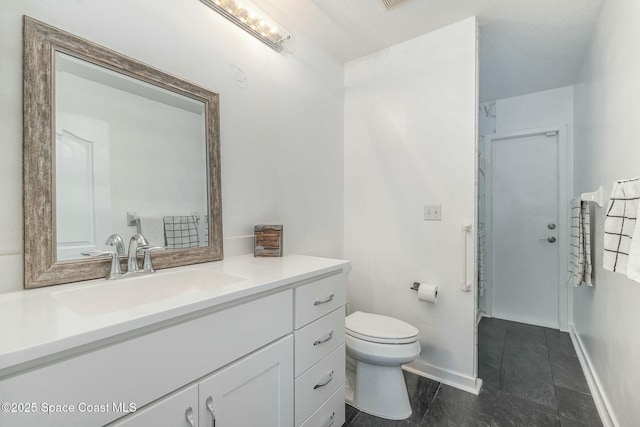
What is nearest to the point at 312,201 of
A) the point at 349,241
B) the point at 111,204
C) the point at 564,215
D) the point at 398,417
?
the point at 349,241

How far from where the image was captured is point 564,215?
276 centimetres

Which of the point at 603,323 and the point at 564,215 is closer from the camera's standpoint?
the point at 603,323

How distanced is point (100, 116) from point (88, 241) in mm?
474

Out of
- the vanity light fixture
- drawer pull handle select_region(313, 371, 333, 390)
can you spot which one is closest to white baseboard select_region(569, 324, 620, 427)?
drawer pull handle select_region(313, 371, 333, 390)

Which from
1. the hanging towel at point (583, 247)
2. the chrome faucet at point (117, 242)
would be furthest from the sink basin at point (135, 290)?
the hanging towel at point (583, 247)

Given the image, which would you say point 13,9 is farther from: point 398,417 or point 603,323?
point 603,323

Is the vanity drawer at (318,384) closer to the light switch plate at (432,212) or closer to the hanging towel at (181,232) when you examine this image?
→ the hanging towel at (181,232)

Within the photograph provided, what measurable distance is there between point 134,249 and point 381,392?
4.77 ft

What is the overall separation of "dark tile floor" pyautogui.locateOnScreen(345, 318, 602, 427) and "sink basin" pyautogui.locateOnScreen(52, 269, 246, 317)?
43.6 inches

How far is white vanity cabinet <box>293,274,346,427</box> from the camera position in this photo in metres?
1.15

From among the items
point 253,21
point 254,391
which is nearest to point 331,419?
point 254,391

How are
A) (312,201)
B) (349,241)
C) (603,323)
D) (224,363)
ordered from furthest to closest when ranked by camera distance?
(349,241), (312,201), (603,323), (224,363)

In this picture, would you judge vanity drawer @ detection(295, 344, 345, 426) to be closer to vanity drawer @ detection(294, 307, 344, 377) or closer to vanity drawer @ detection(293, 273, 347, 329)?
vanity drawer @ detection(294, 307, 344, 377)

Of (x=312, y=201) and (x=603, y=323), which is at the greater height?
(x=312, y=201)
